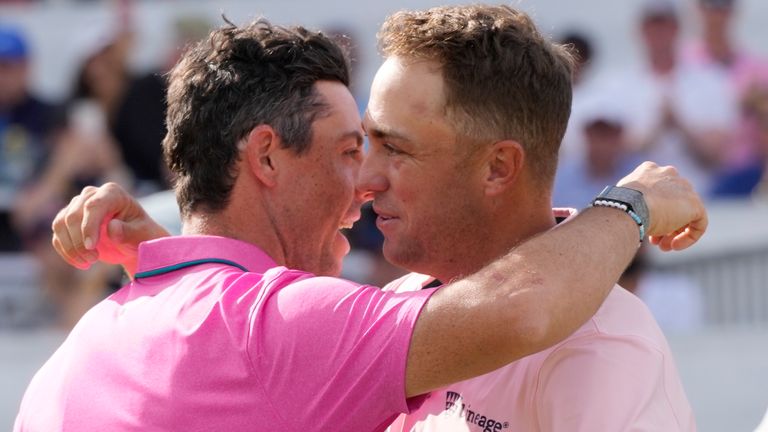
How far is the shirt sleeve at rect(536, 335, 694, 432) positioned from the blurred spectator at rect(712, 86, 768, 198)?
4846 mm

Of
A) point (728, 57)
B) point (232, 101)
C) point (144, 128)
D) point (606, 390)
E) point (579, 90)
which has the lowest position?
point (144, 128)

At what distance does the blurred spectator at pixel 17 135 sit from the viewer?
23.0ft

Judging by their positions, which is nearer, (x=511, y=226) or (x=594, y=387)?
(x=594, y=387)

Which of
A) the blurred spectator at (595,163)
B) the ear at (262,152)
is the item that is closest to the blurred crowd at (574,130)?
the blurred spectator at (595,163)

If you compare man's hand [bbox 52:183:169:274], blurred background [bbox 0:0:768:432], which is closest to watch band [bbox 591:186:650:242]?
man's hand [bbox 52:183:169:274]

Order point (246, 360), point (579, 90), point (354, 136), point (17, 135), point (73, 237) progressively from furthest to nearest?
point (17, 135), point (579, 90), point (73, 237), point (354, 136), point (246, 360)

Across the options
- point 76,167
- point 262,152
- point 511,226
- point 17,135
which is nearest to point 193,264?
point 262,152

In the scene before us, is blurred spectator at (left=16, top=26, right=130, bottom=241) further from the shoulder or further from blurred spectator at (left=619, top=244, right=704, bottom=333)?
the shoulder

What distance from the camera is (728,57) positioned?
6.89m

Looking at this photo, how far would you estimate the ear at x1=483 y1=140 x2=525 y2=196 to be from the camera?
221 cm

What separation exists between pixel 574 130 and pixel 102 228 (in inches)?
174

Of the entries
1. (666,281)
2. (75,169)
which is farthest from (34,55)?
(666,281)

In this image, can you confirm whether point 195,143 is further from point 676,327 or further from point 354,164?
A: point 676,327

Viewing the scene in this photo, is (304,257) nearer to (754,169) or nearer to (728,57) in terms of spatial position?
(754,169)
